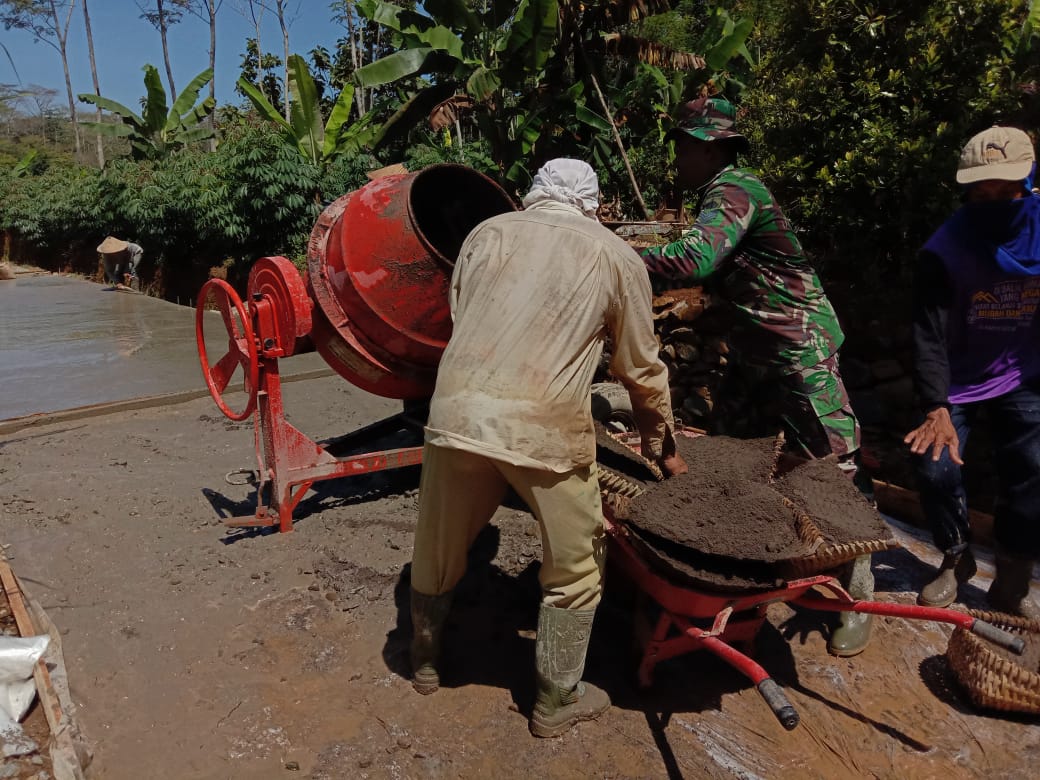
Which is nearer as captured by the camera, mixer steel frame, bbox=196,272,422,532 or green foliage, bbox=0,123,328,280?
mixer steel frame, bbox=196,272,422,532

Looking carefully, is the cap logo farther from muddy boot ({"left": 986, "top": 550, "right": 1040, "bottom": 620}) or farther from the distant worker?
the distant worker

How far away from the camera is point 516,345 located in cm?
223

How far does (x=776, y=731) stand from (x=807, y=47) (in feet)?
14.7

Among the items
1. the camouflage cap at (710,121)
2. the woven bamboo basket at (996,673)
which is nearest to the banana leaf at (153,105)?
the camouflage cap at (710,121)

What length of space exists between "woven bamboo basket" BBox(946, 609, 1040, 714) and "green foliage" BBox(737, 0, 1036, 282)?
2747 millimetres

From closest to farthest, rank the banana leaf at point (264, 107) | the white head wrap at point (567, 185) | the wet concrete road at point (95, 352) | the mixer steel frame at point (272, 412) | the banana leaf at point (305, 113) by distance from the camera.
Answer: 1. the white head wrap at point (567, 185)
2. the mixer steel frame at point (272, 412)
3. the wet concrete road at point (95, 352)
4. the banana leaf at point (305, 113)
5. the banana leaf at point (264, 107)

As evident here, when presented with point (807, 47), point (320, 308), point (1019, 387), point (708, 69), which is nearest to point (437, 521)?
point (320, 308)

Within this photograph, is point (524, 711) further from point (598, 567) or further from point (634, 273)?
point (634, 273)

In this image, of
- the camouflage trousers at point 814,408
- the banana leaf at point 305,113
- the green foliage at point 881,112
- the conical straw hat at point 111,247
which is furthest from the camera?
the conical straw hat at point 111,247

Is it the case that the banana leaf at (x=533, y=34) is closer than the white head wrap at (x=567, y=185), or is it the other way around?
the white head wrap at (x=567, y=185)

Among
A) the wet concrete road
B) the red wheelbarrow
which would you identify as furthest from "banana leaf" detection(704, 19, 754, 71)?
the red wheelbarrow

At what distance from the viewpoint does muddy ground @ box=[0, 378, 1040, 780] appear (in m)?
2.41

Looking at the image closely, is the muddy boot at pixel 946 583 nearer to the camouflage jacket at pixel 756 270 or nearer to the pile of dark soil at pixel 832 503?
the pile of dark soil at pixel 832 503

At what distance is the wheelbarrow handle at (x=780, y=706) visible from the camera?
1774 mm
